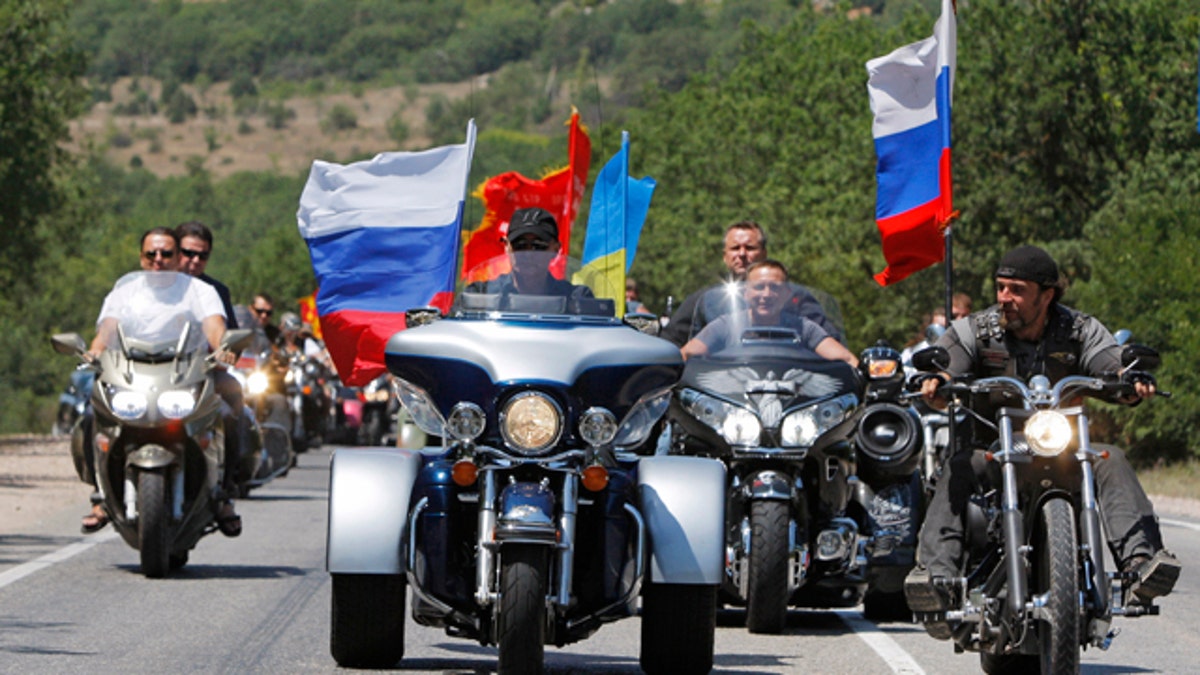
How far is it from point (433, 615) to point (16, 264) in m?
35.1

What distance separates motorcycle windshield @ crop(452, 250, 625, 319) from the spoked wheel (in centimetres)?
175

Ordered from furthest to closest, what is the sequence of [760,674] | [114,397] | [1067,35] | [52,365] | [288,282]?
1. [288,282]
2. [52,365]
3. [1067,35]
4. [114,397]
5. [760,674]

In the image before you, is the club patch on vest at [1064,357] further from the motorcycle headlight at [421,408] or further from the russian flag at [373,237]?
the russian flag at [373,237]

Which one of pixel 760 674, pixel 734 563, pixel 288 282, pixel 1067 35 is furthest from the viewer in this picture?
pixel 288 282

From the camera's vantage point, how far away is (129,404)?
11836 mm

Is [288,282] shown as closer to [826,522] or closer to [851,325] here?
[851,325]

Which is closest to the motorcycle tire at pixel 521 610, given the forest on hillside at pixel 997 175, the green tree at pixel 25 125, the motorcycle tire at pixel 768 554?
the motorcycle tire at pixel 768 554

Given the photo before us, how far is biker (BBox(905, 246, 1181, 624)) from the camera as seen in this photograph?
809 centimetres

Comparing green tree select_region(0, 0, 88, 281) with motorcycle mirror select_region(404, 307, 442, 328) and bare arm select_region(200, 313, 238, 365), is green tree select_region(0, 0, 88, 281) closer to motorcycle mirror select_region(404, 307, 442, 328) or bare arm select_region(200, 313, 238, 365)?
bare arm select_region(200, 313, 238, 365)

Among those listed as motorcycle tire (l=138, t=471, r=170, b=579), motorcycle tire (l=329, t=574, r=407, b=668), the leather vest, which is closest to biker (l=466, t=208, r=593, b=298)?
motorcycle tire (l=329, t=574, r=407, b=668)

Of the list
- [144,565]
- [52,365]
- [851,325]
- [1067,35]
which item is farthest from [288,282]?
[144,565]

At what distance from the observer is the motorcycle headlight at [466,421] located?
7543 millimetres

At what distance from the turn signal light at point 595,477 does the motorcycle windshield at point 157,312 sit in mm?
5022

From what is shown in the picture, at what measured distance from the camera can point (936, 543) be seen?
8203 mm
